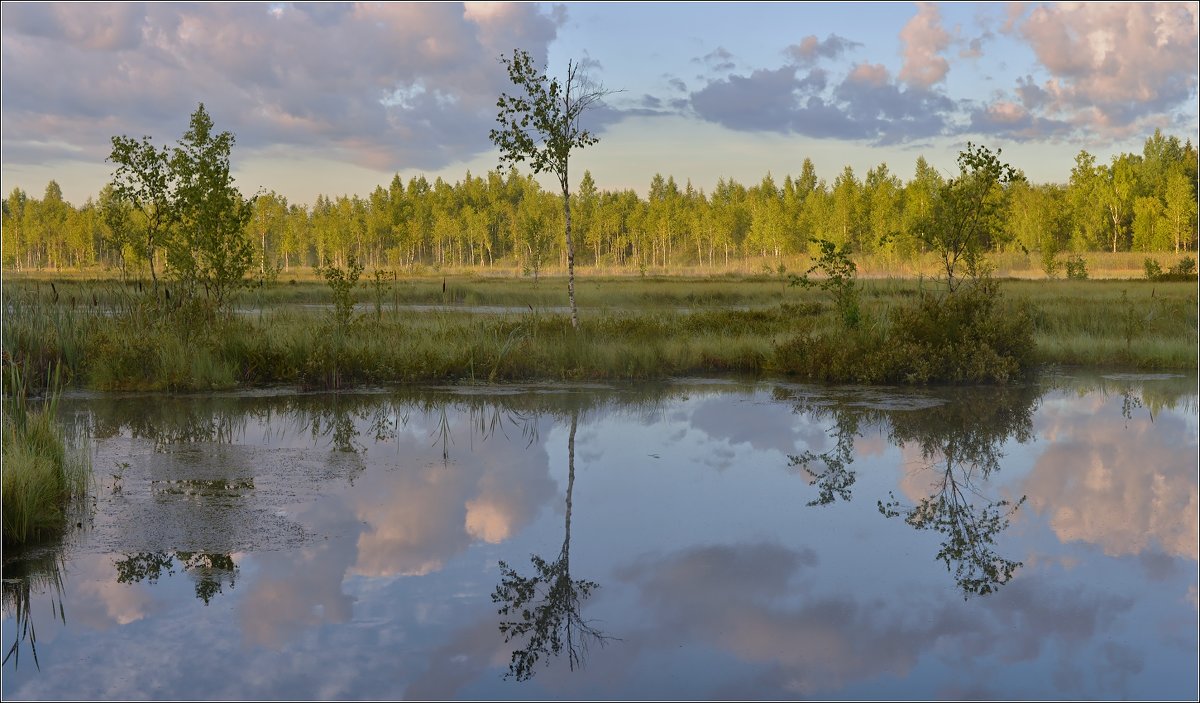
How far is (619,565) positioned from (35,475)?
452cm

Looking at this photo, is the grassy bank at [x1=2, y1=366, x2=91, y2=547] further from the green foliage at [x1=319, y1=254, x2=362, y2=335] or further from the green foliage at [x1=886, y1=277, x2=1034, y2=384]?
the green foliage at [x1=886, y1=277, x2=1034, y2=384]

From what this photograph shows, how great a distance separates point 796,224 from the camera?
3524 inches

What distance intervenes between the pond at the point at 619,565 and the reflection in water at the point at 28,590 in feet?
0.07

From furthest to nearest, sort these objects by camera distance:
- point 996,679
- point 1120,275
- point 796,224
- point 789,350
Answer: point 796,224 < point 1120,275 < point 789,350 < point 996,679

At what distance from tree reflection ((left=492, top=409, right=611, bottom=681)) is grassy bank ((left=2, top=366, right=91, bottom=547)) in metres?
3.56

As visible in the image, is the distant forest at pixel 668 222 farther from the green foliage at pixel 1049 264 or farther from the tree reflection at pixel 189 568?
the tree reflection at pixel 189 568

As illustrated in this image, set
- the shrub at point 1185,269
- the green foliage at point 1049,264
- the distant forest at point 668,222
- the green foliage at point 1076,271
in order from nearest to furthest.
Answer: the shrub at point 1185,269 < the green foliage at point 1076,271 < the green foliage at point 1049,264 < the distant forest at point 668,222

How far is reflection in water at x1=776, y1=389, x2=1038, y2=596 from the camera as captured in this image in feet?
24.0

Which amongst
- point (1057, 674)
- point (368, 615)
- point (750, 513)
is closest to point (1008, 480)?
point (750, 513)

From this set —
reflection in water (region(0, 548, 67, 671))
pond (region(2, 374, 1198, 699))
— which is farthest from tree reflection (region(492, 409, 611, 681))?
reflection in water (region(0, 548, 67, 671))

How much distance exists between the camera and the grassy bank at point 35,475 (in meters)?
7.42

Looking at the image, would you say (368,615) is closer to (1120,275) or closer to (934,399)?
(934,399)

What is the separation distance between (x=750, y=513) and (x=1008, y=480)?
296 centimetres

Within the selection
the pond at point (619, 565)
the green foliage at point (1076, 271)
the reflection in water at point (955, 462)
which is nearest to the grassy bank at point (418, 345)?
the reflection in water at point (955, 462)
